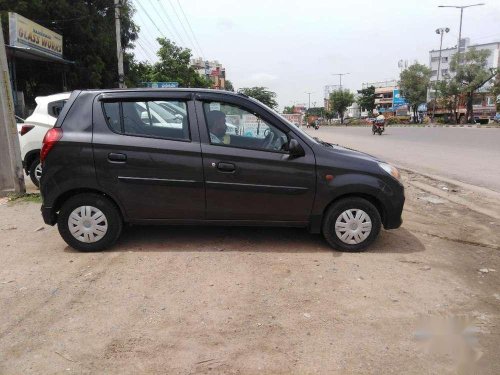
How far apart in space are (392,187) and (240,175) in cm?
162

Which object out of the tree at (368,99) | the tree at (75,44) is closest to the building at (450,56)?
the tree at (368,99)

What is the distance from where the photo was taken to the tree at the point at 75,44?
2530cm

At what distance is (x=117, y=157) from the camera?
4.49 meters

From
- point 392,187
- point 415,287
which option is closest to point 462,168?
point 392,187

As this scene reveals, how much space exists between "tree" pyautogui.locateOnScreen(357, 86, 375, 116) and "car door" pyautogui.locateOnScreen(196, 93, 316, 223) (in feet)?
332

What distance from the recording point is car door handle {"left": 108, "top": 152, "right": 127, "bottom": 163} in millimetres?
4484

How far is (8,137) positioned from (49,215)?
3.38m

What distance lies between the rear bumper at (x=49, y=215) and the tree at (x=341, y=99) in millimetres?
93678

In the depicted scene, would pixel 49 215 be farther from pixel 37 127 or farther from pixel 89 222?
pixel 37 127

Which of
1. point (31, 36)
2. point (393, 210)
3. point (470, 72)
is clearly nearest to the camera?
point (393, 210)

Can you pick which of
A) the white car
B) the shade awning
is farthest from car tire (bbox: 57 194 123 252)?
the shade awning

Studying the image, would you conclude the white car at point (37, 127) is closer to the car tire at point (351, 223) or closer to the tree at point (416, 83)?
the car tire at point (351, 223)

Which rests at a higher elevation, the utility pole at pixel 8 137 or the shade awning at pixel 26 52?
the shade awning at pixel 26 52

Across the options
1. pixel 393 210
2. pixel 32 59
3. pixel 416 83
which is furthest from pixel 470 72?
pixel 393 210
